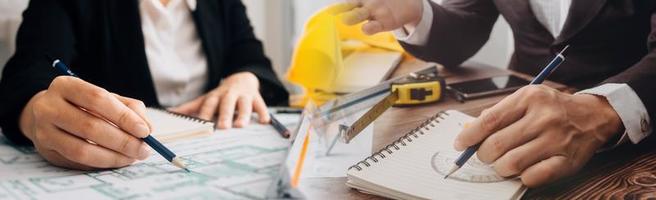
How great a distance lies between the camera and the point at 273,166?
40cm

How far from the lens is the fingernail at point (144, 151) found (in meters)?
0.37

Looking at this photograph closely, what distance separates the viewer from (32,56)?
45 cm

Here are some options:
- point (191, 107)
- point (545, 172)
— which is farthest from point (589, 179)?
point (191, 107)

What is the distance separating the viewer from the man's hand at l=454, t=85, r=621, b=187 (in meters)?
0.31

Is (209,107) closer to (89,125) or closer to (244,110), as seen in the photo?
(244,110)

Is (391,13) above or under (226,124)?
above

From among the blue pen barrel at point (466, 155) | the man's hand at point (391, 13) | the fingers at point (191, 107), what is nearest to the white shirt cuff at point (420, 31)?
the man's hand at point (391, 13)

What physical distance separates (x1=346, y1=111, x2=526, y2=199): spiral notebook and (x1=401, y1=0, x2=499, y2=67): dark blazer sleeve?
2.8 inches

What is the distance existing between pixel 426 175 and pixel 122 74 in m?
0.26

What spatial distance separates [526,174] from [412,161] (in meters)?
0.06

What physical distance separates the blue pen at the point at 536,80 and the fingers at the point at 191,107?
0.93ft

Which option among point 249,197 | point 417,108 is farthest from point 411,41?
point 249,197

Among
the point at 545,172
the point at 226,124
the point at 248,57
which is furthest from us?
the point at 248,57

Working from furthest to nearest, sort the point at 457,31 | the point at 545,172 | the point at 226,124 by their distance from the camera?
the point at 226,124 < the point at 457,31 < the point at 545,172
